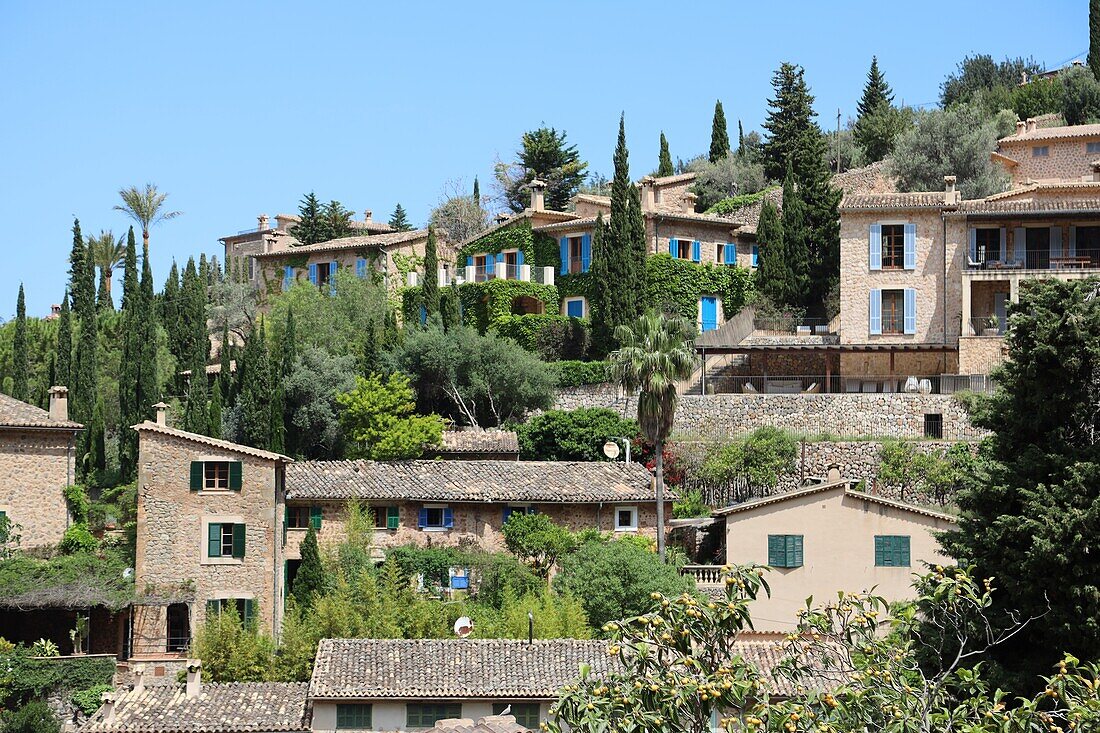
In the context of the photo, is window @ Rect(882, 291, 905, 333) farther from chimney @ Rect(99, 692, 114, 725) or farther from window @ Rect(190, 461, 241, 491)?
chimney @ Rect(99, 692, 114, 725)

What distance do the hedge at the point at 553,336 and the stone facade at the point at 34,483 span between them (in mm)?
21312

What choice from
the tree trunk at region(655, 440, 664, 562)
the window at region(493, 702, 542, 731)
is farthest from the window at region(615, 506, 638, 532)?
the window at region(493, 702, 542, 731)

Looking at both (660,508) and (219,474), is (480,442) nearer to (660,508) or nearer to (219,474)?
(660,508)

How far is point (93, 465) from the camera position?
5656cm

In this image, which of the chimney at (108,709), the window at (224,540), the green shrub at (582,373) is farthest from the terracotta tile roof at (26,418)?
the green shrub at (582,373)

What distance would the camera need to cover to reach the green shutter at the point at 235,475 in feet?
145

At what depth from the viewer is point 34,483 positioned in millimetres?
46812

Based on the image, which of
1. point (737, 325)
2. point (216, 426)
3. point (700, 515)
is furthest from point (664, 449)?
point (216, 426)

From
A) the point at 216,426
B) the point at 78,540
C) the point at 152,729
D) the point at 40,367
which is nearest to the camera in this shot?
the point at 152,729

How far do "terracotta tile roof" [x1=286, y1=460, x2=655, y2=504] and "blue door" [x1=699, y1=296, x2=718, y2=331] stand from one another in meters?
17.2

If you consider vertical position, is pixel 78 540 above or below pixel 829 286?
below

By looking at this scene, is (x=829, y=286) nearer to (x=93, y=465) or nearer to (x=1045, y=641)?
(x=93, y=465)

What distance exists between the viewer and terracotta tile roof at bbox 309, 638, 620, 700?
34094 millimetres

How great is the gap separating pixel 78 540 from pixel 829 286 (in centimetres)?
3172
